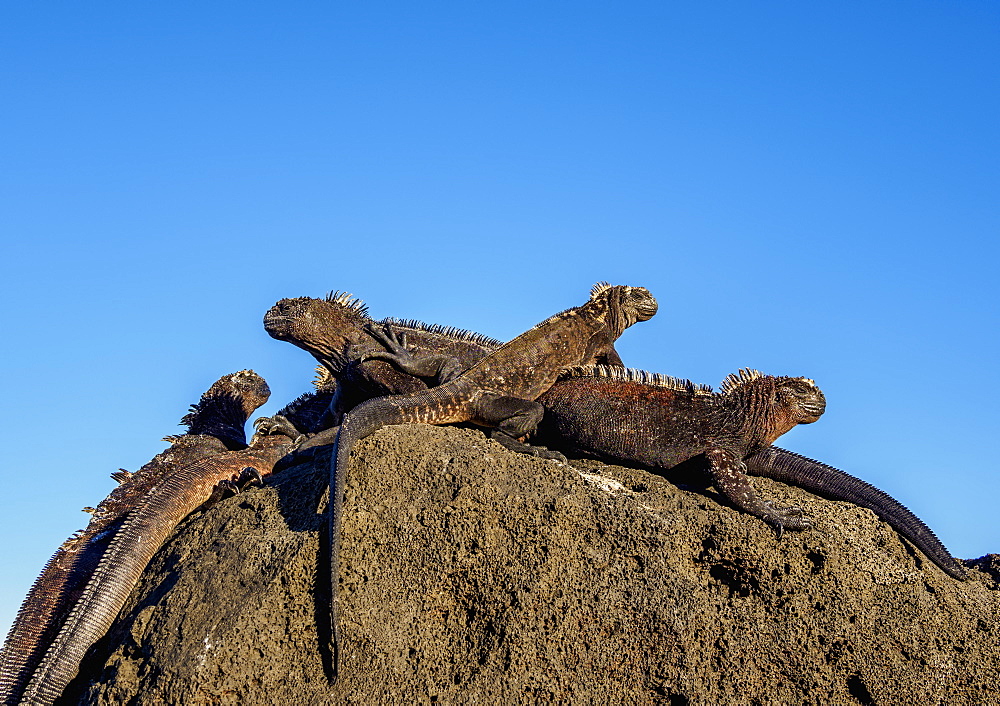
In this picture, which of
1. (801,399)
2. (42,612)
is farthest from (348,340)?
(801,399)

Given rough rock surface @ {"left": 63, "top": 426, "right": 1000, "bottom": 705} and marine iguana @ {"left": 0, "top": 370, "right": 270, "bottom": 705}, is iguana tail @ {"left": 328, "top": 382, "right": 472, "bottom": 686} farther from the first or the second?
marine iguana @ {"left": 0, "top": 370, "right": 270, "bottom": 705}

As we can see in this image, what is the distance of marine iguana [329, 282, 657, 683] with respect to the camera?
234 inches

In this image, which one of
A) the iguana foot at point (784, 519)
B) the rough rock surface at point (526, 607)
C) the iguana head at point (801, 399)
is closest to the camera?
the rough rock surface at point (526, 607)

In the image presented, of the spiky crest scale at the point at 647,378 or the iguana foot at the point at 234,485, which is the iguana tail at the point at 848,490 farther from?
the iguana foot at the point at 234,485

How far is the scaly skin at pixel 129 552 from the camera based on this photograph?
6.12 meters

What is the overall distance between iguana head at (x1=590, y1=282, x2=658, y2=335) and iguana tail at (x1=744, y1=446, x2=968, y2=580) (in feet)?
7.44

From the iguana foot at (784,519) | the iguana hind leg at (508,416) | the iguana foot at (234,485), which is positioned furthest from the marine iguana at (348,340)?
the iguana foot at (784,519)

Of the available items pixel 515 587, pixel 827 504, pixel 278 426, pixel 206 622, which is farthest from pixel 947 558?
pixel 278 426

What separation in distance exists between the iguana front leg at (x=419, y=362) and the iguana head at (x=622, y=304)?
5.12 feet

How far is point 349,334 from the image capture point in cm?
897

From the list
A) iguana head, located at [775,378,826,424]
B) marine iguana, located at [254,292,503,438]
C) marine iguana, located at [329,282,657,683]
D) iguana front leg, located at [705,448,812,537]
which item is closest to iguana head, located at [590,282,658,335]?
marine iguana, located at [329,282,657,683]

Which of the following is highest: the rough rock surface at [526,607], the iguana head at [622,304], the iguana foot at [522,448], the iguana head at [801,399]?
the iguana head at [622,304]

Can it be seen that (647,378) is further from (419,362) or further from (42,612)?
(42,612)

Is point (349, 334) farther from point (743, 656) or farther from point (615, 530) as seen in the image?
point (743, 656)
